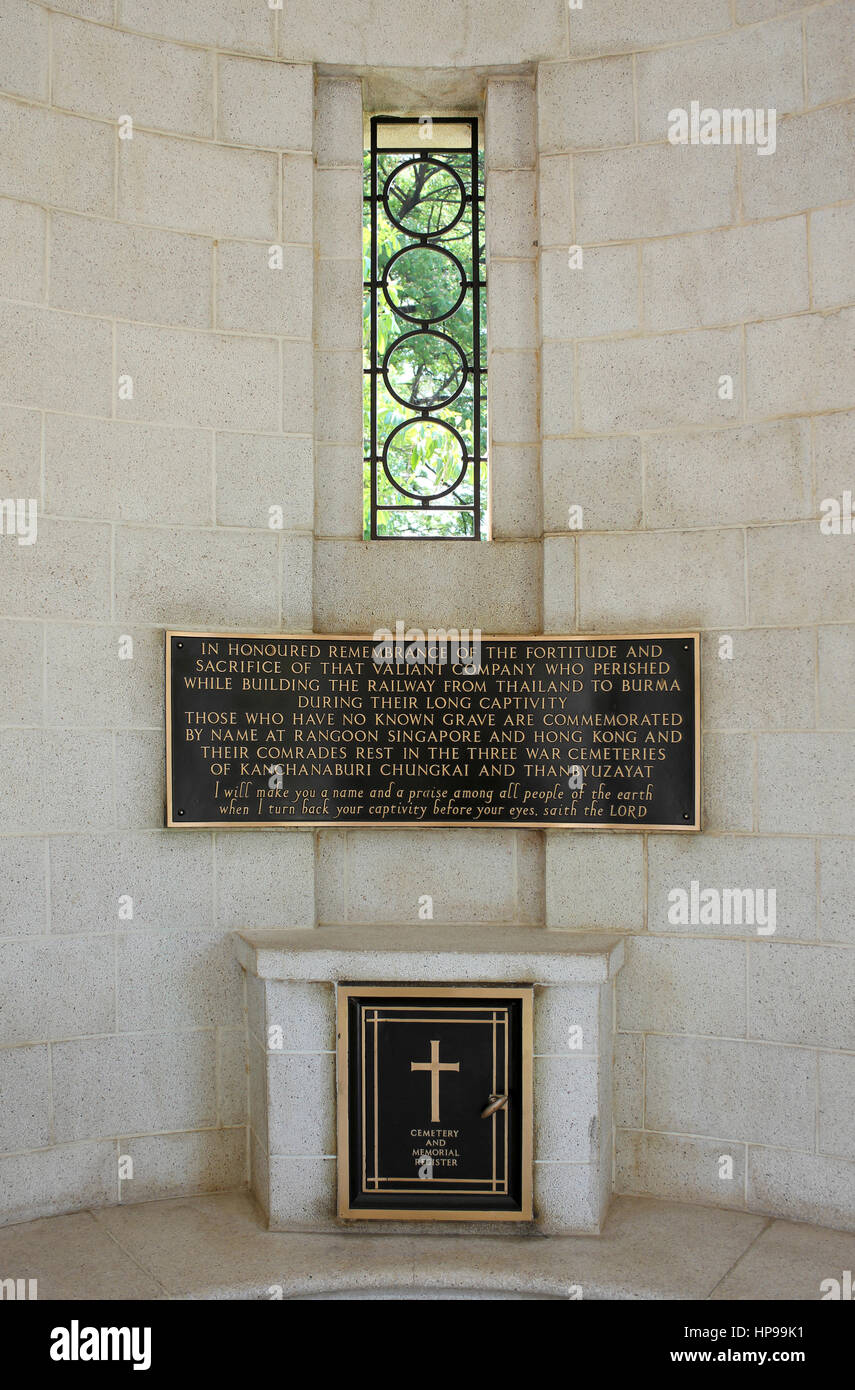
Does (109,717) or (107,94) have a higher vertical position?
(107,94)

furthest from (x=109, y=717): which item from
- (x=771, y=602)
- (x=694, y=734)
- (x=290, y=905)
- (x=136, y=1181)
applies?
(x=771, y=602)

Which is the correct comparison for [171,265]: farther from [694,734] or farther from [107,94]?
[694,734]

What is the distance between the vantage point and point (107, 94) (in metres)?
3.93

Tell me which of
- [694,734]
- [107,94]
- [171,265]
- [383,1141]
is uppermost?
[107,94]

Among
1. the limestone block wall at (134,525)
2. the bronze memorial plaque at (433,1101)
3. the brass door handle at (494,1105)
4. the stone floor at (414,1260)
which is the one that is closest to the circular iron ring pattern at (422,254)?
the limestone block wall at (134,525)

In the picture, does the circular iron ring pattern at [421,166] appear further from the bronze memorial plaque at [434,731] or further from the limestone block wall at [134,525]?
the bronze memorial plaque at [434,731]

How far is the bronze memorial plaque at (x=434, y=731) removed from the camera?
3959 millimetres

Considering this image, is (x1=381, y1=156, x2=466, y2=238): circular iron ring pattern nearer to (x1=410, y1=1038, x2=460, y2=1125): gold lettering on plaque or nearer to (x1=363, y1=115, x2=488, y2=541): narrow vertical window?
(x1=363, y1=115, x2=488, y2=541): narrow vertical window

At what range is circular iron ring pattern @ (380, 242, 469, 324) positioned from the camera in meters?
4.39

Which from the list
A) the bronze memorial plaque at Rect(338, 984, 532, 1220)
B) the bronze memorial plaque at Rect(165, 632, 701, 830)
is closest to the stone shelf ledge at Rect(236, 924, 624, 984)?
the bronze memorial plaque at Rect(338, 984, 532, 1220)

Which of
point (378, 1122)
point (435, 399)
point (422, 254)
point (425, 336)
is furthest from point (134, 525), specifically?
point (378, 1122)

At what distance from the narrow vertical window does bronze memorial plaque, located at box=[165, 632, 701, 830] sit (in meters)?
0.62

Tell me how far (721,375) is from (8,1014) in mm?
3456

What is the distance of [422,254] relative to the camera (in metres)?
4.43
